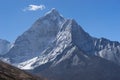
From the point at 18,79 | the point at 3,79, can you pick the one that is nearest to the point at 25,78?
the point at 18,79

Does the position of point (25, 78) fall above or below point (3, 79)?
above

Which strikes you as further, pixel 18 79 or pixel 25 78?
pixel 25 78

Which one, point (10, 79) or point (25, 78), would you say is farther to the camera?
point (25, 78)

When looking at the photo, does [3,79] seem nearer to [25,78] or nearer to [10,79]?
[10,79]

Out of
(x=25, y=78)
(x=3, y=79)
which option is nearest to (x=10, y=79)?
(x=3, y=79)

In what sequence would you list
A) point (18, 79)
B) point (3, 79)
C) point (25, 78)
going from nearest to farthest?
point (3, 79)
point (18, 79)
point (25, 78)

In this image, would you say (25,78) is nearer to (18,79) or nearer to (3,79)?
(18,79)

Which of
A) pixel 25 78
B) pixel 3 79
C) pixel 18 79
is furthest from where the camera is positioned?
pixel 25 78
